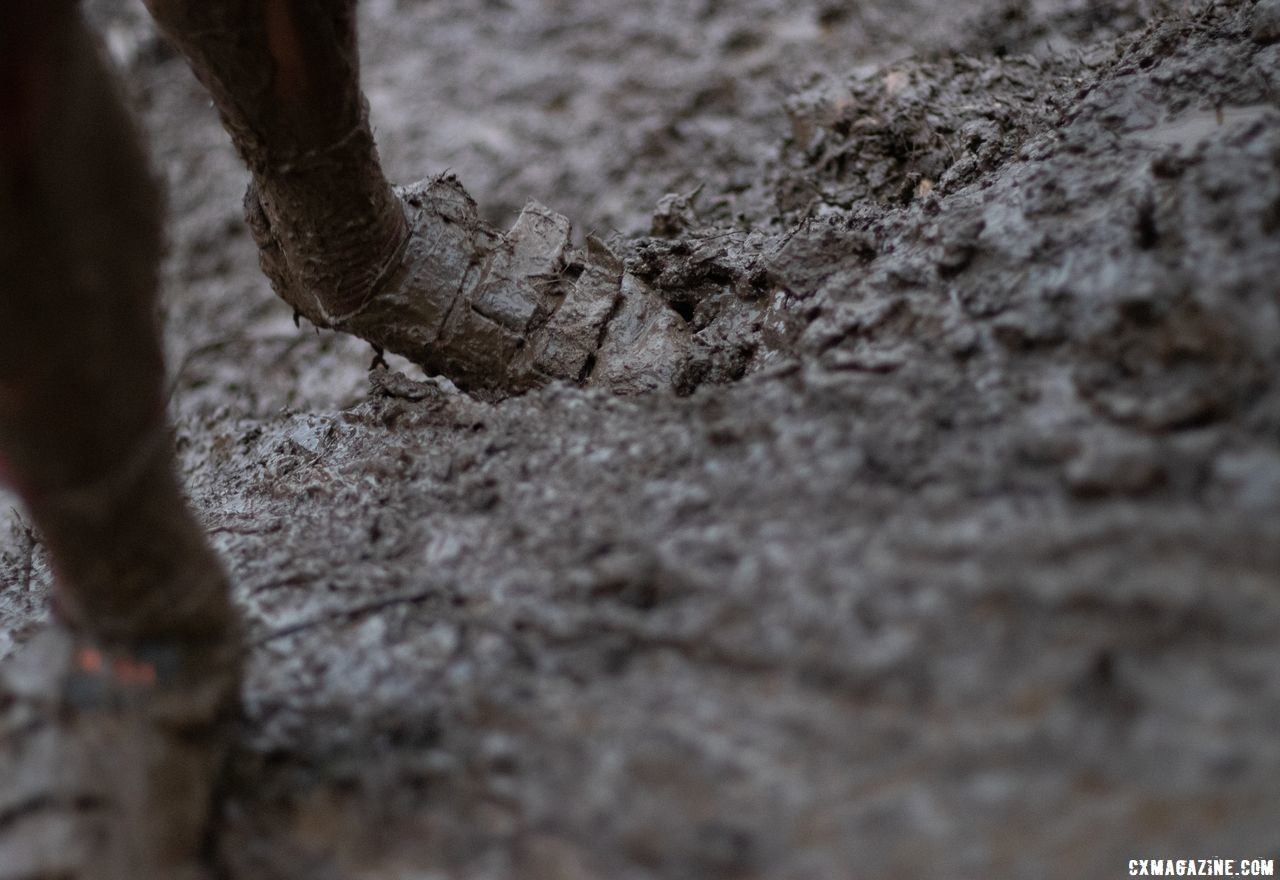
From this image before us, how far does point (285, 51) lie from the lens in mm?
1098

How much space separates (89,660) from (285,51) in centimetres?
A: 74

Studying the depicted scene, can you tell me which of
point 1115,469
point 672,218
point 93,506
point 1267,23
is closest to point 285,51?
point 93,506

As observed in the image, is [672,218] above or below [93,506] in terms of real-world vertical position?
above

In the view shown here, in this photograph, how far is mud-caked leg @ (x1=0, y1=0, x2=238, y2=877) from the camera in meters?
0.66

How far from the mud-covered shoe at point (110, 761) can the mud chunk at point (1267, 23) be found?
1516mm

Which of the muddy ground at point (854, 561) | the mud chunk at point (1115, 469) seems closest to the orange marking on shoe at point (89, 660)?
the muddy ground at point (854, 561)

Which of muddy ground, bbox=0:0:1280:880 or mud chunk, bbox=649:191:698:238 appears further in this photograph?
mud chunk, bbox=649:191:698:238

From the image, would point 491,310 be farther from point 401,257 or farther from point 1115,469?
point 1115,469

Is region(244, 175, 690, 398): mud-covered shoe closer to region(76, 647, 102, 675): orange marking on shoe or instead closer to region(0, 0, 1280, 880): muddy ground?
region(0, 0, 1280, 880): muddy ground

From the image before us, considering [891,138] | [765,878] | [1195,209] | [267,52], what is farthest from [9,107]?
[891,138]

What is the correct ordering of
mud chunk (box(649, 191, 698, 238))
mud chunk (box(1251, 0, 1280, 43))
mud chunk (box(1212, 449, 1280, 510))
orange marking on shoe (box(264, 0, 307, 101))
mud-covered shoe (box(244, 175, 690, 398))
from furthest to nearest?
mud chunk (box(649, 191, 698, 238)) < mud-covered shoe (box(244, 175, 690, 398)) < mud chunk (box(1251, 0, 1280, 43)) < orange marking on shoe (box(264, 0, 307, 101)) < mud chunk (box(1212, 449, 1280, 510))

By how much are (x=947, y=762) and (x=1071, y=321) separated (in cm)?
52

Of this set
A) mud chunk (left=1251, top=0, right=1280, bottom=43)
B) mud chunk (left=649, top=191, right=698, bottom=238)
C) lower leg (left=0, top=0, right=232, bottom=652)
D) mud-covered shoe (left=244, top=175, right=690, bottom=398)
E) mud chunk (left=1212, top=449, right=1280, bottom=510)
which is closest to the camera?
lower leg (left=0, top=0, right=232, bottom=652)

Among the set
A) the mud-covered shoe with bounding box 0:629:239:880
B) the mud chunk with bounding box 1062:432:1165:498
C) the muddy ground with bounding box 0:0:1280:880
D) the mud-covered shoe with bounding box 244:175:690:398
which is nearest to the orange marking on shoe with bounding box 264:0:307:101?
the mud-covered shoe with bounding box 244:175:690:398
